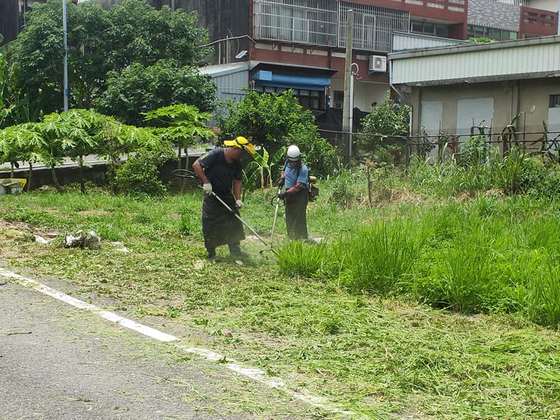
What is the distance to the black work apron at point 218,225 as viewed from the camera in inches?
377

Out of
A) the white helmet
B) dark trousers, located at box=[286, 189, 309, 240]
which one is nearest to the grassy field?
dark trousers, located at box=[286, 189, 309, 240]

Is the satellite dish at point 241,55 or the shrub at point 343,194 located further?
the satellite dish at point 241,55

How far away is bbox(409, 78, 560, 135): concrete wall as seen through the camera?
2031 centimetres

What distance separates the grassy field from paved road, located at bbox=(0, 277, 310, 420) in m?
0.45

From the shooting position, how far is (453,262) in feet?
23.4

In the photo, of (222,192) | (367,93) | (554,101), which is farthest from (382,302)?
(367,93)

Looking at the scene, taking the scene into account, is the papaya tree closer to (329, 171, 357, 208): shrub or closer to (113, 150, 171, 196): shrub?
(113, 150, 171, 196): shrub

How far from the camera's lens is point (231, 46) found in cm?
3534

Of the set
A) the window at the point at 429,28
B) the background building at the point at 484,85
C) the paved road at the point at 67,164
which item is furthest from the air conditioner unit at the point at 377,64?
the paved road at the point at 67,164

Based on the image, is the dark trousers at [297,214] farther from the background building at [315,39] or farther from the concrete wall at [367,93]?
the concrete wall at [367,93]

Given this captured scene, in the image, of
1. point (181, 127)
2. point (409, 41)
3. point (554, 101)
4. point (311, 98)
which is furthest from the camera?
point (409, 41)

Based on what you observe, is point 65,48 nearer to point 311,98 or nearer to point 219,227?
point 311,98

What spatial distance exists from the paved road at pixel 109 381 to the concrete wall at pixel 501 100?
685 inches

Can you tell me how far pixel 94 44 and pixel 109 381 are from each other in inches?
1069
